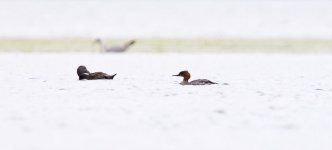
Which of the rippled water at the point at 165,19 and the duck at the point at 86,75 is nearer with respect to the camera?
the duck at the point at 86,75

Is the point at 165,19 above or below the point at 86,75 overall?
above

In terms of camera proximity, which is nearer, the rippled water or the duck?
the duck

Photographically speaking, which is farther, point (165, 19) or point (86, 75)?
point (165, 19)

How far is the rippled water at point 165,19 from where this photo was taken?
42594mm

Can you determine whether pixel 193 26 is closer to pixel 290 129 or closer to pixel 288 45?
pixel 288 45

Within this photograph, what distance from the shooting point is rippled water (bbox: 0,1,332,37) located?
4259cm

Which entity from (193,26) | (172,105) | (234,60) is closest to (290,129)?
(172,105)

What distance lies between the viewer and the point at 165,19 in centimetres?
4756

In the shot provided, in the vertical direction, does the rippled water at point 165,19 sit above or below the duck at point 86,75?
above

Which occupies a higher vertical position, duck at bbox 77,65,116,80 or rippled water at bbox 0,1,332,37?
rippled water at bbox 0,1,332,37

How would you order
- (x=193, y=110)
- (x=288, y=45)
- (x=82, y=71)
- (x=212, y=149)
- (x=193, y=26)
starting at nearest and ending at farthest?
1. (x=212, y=149)
2. (x=193, y=110)
3. (x=82, y=71)
4. (x=288, y=45)
5. (x=193, y=26)

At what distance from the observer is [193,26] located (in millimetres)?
45656

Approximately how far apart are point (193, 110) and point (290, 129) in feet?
6.66

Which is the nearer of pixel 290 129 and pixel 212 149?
pixel 212 149
